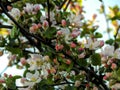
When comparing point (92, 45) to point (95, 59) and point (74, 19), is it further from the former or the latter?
point (74, 19)

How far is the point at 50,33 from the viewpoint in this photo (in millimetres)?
2023

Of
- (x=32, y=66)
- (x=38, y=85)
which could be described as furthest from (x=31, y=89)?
(x=32, y=66)

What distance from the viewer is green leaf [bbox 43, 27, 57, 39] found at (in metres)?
2.02

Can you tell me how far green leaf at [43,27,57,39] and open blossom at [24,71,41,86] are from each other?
203 millimetres

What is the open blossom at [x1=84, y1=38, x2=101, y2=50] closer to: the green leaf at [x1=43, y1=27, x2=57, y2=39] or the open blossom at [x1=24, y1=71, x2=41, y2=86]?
the green leaf at [x1=43, y1=27, x2=57, y2=39]

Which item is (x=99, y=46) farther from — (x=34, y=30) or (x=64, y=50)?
(x=34, y=30)

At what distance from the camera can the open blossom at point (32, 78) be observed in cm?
200

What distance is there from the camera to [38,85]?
2.00 m

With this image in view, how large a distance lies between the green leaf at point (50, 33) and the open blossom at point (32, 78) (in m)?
0.20

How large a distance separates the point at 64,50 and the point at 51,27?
0.15 m

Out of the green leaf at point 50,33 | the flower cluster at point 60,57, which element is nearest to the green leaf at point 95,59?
the flower cluster at point 60,57

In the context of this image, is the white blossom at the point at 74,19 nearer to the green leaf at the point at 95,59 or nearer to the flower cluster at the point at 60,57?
the flower cluster at the point at 60,57

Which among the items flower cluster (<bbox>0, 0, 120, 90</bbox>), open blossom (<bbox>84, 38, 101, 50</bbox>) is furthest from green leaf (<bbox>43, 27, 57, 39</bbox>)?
open blossom (<bbox>84, 38, 101, 50</bbox>)

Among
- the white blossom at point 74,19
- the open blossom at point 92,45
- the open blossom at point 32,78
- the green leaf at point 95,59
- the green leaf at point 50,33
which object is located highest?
the white blossom at point 74,19
